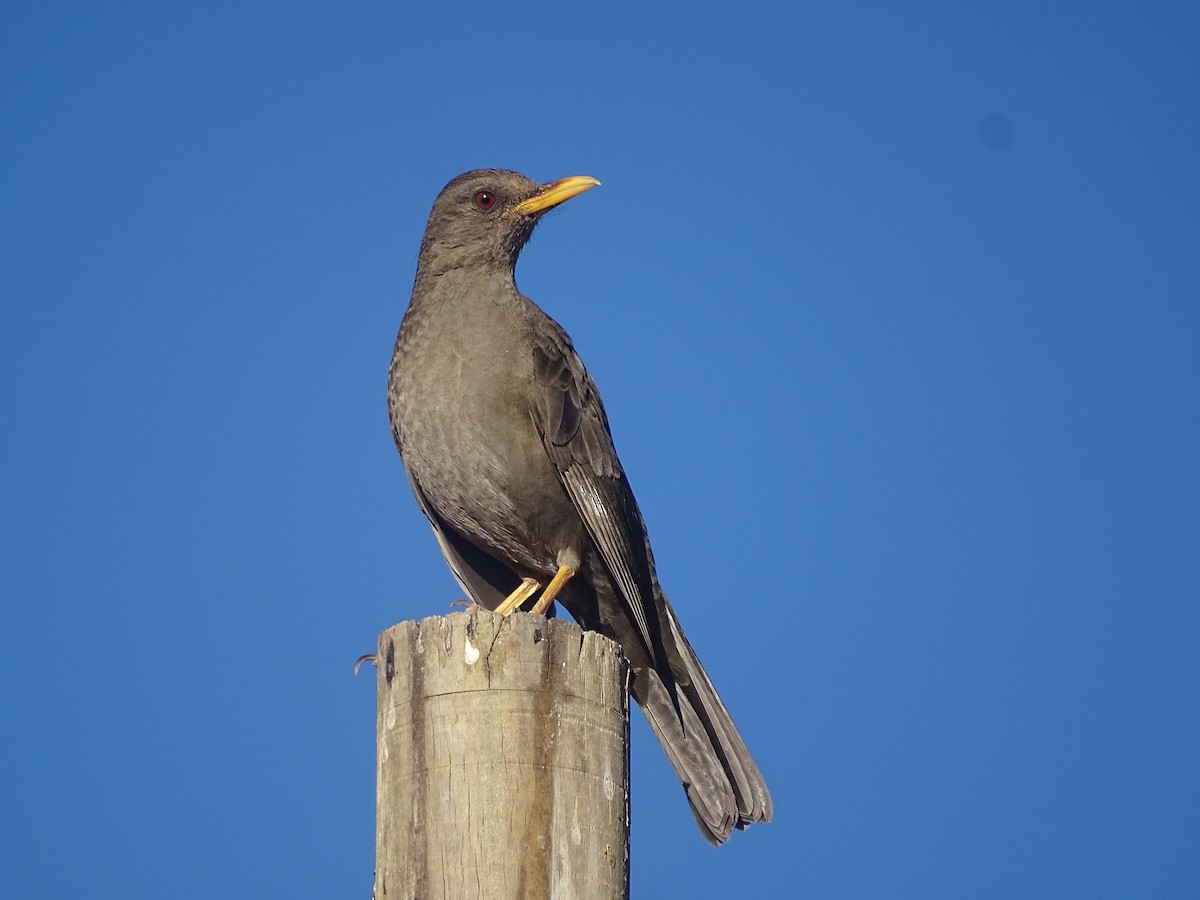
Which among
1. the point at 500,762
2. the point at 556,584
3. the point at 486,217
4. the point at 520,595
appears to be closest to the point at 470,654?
the point at 500,762

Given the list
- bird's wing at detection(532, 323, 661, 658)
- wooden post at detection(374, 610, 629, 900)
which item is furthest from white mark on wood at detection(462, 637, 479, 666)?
bird's wing at detection(532, 323, 661, 658)

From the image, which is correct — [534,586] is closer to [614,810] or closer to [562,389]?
[562,389]

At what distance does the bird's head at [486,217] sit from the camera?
706 centimetres

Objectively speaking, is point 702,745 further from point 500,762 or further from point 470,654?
point 500,762

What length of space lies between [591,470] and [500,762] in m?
2.75

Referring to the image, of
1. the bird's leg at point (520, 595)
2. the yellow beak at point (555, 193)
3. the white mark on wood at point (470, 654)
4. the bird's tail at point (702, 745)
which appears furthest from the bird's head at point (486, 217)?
the white mark on wood at point (470, 654)

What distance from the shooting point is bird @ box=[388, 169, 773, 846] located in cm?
616

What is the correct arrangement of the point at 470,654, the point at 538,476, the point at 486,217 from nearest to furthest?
the point at 470,654 → the point at 538,476 → the point at 486,217

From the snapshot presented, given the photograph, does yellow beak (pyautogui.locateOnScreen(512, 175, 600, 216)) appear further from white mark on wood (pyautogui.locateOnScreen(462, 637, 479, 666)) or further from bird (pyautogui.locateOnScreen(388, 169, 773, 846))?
white mark on wood (pyautogui.locateOnScreen(462, 637, 479, 666))

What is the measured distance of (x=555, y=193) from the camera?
7.19 meters

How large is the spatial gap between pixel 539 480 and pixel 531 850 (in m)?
2.82

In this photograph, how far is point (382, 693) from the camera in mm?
4219

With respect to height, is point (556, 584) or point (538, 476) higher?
point (538, 476)

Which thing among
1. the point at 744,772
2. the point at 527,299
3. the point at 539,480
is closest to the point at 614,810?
the point at 744,772
